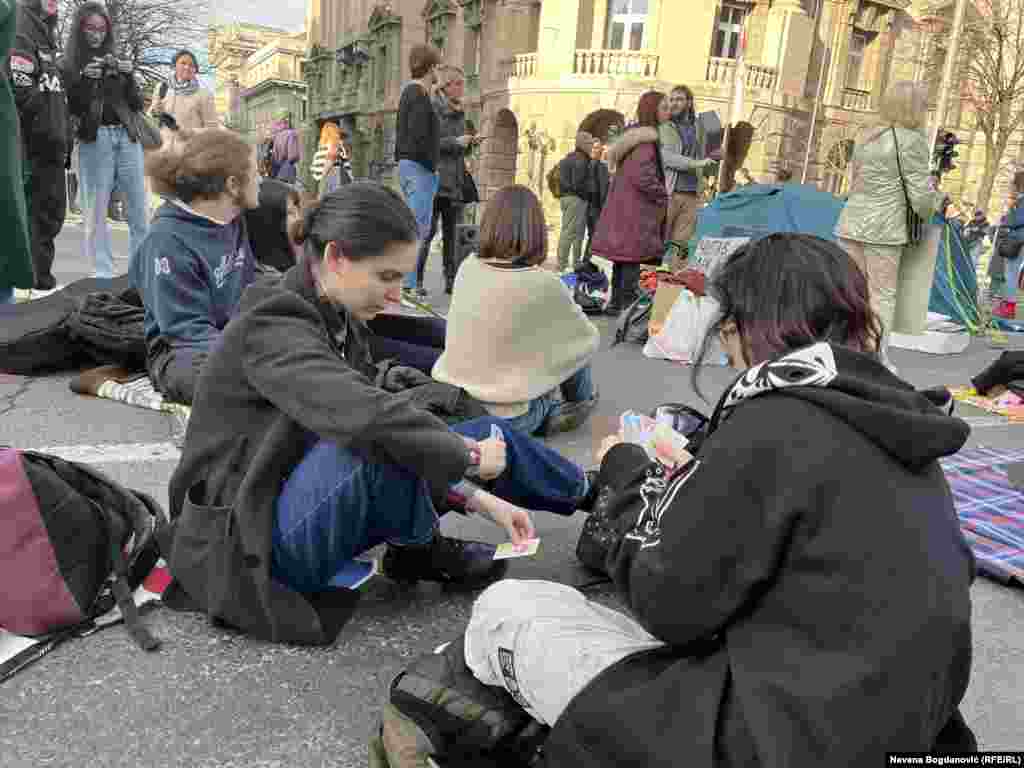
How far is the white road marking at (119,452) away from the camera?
321 cm

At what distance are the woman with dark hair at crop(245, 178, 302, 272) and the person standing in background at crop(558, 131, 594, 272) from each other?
464 centimetres

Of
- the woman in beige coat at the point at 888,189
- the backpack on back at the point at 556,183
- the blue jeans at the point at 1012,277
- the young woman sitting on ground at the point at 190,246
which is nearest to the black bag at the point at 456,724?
the young woman sitting on ground at the point at 190,246

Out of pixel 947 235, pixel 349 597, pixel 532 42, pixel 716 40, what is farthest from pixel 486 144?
pixel 349 597

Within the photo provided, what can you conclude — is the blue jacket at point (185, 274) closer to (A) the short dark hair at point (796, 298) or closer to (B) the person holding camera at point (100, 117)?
(A) the short dark hair at point (796, 298)

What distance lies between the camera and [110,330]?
4074 millimetres

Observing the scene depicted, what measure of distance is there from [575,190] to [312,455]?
24.7 feet

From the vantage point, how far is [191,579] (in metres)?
2.03

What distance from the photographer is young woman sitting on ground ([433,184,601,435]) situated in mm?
3283

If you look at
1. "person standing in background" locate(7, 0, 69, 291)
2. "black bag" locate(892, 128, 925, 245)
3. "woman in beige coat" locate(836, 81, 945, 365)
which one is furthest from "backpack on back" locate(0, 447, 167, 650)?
"black bag" locate(892, 128, 925, 245)

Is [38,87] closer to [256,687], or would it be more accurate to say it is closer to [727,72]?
[256,687]

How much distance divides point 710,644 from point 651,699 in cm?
13

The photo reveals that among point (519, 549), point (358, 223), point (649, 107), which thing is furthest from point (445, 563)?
point (649, 107)

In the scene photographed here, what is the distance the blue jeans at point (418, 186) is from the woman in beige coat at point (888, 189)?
3.24 m

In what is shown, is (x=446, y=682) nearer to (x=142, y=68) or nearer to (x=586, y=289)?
(x=586, y=289)
